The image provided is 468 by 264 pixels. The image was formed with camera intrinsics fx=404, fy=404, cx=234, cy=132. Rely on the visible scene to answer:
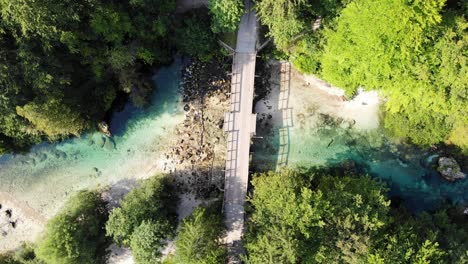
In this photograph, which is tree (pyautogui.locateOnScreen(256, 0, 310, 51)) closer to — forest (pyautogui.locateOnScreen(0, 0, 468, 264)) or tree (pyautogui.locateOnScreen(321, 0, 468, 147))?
forest (pyautogui.locateOnScreen(0, 0, 468, 264))

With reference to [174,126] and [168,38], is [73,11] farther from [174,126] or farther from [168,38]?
[174,126]

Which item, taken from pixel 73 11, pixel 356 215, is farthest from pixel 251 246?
pixel 73 11

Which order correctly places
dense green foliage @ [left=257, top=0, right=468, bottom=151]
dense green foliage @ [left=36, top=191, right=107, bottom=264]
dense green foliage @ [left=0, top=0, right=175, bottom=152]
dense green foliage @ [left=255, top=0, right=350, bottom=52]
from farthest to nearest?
dense green foliage @ [left=36, top=191, right=107, bottom=264]
dense green foliage @ [left=255, top=0, right=350, bottom=52]
dense green foliage @ [left=0, top=0, right=175, bottom=152]
dense green foliage @ [left=257, top=0, right=468, bottom=151]

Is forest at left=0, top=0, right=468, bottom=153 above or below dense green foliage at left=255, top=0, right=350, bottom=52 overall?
below

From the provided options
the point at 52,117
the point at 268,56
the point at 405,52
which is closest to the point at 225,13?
the point at 268,56

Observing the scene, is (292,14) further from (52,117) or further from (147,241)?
(147,241)

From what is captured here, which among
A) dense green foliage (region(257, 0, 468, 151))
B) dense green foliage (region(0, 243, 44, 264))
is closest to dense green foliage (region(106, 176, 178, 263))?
dense green foliage (region(0, 243, 44, 264))
